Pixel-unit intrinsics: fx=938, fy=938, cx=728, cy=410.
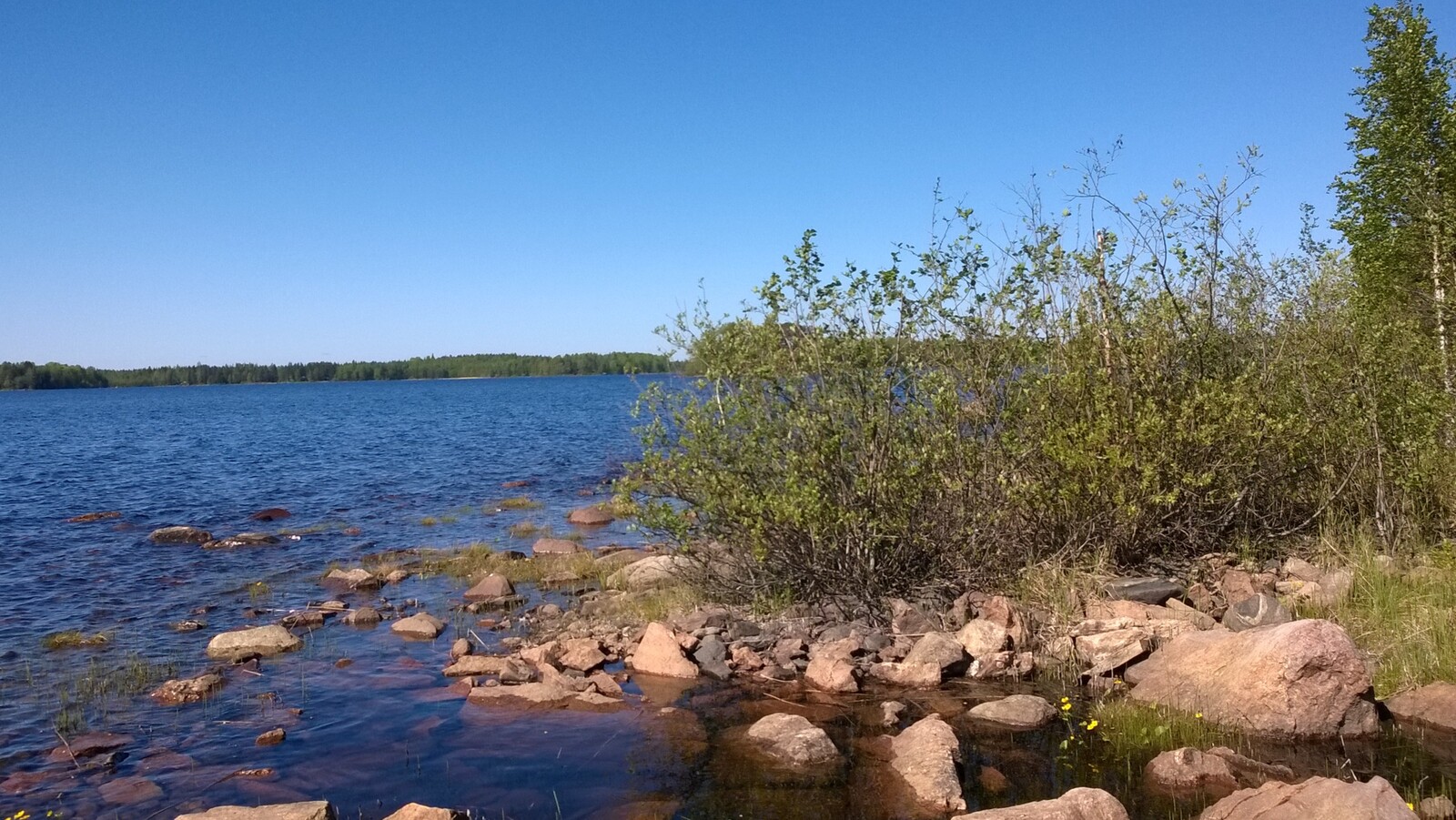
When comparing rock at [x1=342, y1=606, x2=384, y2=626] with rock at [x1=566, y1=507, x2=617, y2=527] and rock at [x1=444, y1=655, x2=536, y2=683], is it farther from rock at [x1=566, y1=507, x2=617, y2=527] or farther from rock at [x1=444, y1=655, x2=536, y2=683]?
rock at [x1=566, y1=507, x2=617, y2=527]

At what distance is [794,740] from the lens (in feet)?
28.9

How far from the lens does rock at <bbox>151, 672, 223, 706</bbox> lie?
11.7 metres

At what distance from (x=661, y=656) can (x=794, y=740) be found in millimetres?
3271

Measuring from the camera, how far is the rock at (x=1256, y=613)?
10.1 meters

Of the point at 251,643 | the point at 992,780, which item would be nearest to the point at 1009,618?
the point at 992,780

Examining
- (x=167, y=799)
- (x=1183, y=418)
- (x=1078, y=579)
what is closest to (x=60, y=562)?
(x=167, y=799)

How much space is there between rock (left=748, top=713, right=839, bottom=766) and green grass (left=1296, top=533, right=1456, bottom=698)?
5458mm

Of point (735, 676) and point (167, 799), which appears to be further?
point (735, 676)

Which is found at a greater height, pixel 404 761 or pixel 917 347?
pixel 917 347

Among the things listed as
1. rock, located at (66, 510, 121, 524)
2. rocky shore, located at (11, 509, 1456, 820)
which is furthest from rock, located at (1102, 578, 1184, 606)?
rock, located at (66, 510, 121, 524)

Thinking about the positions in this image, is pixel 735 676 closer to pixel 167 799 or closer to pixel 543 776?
pixel 543 776

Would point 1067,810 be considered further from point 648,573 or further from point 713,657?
point 648,573

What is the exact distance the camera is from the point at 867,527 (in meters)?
11.9

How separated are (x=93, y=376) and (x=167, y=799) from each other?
23135 cm
